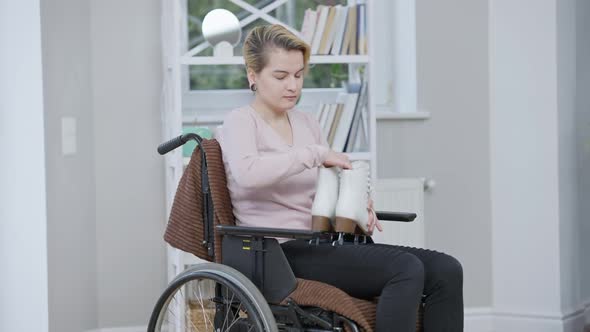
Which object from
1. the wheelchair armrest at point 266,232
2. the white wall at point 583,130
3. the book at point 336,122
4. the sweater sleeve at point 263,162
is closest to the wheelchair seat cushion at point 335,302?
the wheelchair armrest at point 266,232

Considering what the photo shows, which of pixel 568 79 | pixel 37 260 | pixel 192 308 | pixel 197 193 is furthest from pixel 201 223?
pixel 568 79

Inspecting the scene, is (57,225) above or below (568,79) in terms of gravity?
below

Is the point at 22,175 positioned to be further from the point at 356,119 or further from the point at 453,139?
the point at 453,139

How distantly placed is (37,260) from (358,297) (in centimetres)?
107

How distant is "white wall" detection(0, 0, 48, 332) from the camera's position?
9.62 feet

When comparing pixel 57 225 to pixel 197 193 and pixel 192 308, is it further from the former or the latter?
pixel 197 193

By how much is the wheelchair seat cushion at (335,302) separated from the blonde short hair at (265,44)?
0.57 meters

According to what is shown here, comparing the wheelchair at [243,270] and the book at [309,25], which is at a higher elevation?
the book at [309,25]

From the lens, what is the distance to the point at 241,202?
2.55m

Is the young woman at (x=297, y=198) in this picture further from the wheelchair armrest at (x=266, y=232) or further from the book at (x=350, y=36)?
the book at (x=350, y=36)

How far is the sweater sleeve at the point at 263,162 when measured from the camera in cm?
241

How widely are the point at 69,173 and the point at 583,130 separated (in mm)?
1967

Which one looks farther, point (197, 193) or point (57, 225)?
point (57, 225)

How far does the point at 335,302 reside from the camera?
2266 millimetres
